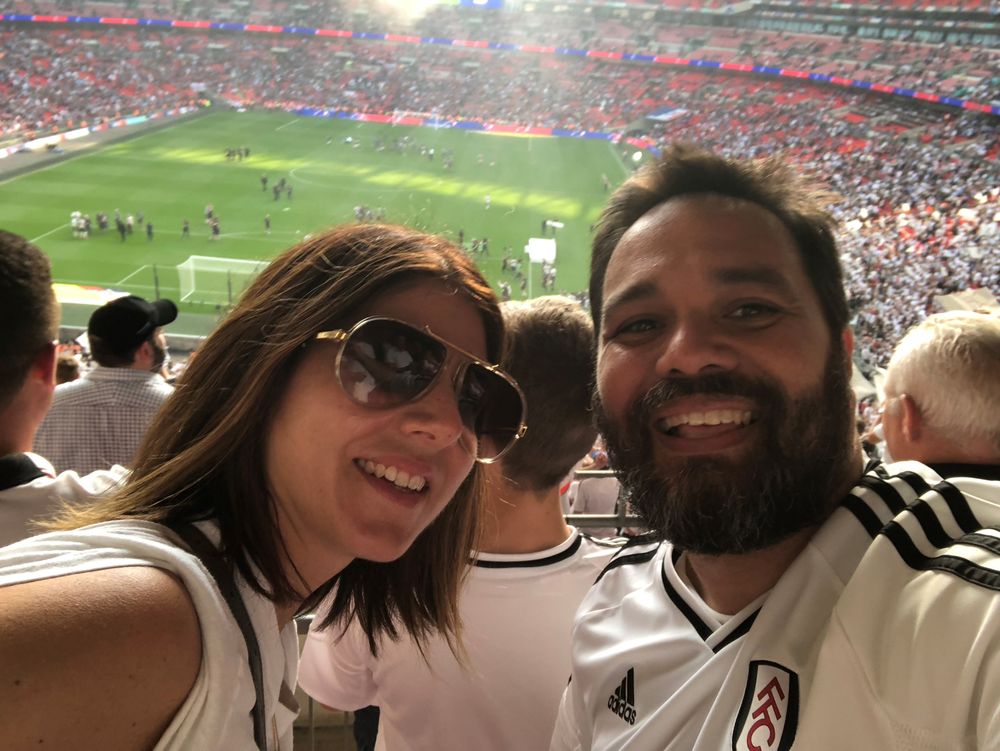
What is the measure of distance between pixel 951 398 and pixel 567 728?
1.32m

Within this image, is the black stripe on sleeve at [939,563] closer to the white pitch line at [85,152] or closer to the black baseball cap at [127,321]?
the black baseball cap at [127,321]

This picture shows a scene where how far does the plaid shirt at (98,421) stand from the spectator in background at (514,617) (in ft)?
5.50

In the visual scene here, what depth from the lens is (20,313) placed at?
170 cm

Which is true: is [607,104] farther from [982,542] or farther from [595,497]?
[982,542]

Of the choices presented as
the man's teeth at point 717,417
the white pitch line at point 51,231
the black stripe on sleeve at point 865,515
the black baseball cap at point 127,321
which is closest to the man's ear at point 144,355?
the black baseball cap at point 127,321

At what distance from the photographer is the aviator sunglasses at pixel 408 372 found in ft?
3.67

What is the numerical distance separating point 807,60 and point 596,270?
1404 inches

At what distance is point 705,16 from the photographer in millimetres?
35094

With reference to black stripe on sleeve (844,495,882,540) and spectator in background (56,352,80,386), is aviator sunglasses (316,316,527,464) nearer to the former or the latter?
black stripe on sleeve (844,495,882,540)

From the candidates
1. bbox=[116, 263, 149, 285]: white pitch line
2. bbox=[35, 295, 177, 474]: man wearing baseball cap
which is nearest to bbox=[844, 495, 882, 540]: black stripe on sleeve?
bbox=[35, 295, 177, 474]: man wearing baseball cap

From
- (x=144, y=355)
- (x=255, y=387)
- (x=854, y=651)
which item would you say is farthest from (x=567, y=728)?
(x=144, y=355)

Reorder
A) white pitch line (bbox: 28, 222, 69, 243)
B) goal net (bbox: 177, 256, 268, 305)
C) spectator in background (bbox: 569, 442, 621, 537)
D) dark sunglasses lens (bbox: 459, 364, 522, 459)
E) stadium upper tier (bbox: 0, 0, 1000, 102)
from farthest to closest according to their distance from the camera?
stadium upper tier (bbox: 0, 0, 1000, 102) → white pitch line (bbox: 28, 222, 69, 243) → goal net (bbox: 177, 256, 268, 305) → spectator in background (bbox: 569, 442, 621, 537) → dark sunglasses lens (bbox: 459, 364, 522, 459)

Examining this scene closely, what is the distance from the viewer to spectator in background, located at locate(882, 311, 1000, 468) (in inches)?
71.2

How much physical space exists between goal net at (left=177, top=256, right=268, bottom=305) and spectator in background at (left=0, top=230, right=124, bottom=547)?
53.4 feet
